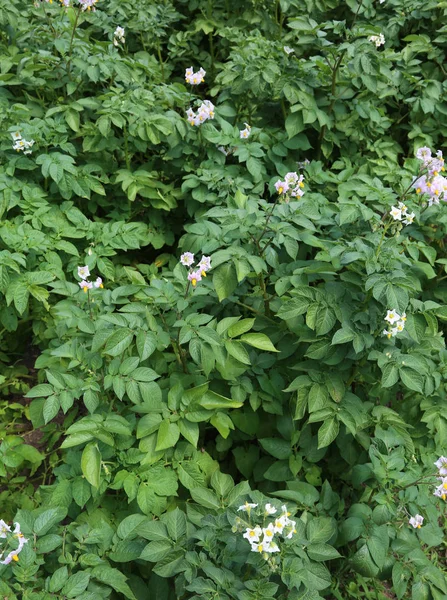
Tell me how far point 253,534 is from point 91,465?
565 millimetres

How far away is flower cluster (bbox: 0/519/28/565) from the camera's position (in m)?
1.56

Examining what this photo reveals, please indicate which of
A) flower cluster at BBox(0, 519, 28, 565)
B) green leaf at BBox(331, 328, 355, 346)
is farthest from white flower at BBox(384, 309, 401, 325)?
flower cluster at BBox(0, 519, 28, 565)

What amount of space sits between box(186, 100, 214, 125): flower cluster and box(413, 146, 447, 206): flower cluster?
1035 mm

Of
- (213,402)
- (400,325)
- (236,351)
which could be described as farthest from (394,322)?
(213,402)

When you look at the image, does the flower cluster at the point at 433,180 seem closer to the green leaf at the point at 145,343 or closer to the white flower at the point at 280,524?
the green leaf at the point at 145,343

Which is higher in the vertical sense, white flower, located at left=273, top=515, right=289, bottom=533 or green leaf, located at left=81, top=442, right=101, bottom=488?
white flower, located at left=273, top=515, right=289, bottom=533

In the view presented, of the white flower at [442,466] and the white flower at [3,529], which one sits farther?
the white flower at [442,466]

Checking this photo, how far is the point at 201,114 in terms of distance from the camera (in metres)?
2.73

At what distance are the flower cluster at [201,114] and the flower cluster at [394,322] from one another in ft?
4.69

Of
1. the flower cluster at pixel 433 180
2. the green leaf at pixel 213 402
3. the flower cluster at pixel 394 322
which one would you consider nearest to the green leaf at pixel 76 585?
the green leaf at pixel 213 402

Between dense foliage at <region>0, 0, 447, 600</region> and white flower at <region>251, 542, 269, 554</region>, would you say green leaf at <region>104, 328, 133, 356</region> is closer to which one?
dense foliage at <region>0, 0, 447, 600</region>

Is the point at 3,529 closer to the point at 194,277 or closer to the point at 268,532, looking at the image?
the point at 268,532

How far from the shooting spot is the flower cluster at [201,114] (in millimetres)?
2730

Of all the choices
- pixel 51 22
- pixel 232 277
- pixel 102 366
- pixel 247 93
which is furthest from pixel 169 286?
pixel 51 22
